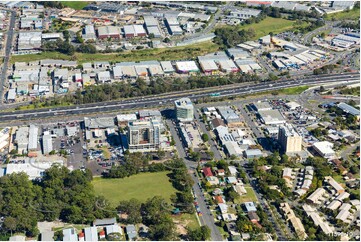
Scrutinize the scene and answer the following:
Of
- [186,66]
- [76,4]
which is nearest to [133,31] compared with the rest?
[186,66]

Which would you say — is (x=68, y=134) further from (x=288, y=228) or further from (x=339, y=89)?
(x=339, y=89)

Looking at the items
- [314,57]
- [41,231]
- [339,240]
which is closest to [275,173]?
[339,240]

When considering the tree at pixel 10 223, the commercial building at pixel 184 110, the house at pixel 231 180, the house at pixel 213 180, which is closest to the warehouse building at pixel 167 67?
the commercial building at pixel 184 110

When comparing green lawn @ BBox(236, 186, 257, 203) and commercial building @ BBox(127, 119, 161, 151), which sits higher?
commercial building @ BBox(127, 119, 161, 151)

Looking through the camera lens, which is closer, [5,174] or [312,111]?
[5,174]

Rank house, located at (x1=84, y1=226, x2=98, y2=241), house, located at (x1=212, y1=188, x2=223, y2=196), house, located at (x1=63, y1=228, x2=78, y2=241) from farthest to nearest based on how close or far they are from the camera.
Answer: house, located at (x1=212, y1=188, x2=223, y2=196) → house, located at (x1=84, y1=226, x2=98, y2=241) → house, located at (x1=63, y1=228, x2=78, y2=241)

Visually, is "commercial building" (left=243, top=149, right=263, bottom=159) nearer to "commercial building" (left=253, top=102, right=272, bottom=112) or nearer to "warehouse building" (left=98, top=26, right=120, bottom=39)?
"commercial building" (left=253, top=102, right=272, bottom=112)

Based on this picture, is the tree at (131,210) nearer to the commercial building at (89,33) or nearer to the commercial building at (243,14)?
the commercial building at (89,33)

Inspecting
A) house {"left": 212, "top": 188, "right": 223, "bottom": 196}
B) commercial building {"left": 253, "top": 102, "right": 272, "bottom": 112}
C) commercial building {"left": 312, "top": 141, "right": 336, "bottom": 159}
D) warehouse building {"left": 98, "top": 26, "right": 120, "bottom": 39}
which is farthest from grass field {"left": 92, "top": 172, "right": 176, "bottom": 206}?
warehouse building {"left": 98, "top": 26, "right": 120, "bottom": 39}
